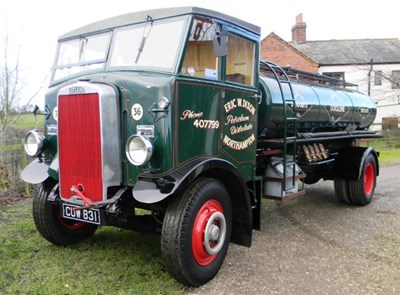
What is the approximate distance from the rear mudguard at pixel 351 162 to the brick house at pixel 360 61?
19.0 metres

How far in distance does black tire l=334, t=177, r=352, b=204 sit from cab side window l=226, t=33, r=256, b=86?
361cm

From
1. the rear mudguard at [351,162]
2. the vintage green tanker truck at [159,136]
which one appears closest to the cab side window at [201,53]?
the vintage green tanker truck at [159,136]

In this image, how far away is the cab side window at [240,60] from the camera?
424 centimetres

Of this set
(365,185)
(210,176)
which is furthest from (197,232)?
(365,185)

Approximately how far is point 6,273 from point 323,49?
2936 centimetres

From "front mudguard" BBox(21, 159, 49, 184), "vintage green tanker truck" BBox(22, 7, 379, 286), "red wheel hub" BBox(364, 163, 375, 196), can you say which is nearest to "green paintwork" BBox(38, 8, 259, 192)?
"vintage green tanker truck" BBox(22, 7, 379, 286)

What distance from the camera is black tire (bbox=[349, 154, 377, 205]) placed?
7031mm

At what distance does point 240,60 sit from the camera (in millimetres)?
4430

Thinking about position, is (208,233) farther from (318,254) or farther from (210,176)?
(318,254)

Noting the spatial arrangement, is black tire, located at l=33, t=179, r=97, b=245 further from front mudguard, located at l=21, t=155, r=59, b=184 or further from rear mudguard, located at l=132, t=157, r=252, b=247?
rear mudguard, located at l=132, t=157, r=252, b=247

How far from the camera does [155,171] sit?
3.51 m

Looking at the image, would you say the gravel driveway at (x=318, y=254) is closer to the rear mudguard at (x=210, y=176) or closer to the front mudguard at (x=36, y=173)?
the rear mudguard at (x=210, y=176)

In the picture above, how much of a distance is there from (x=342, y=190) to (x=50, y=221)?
204 inches

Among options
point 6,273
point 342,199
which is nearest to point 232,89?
point 6,273
